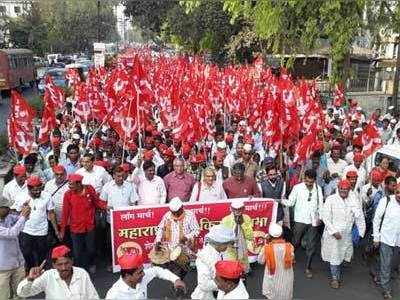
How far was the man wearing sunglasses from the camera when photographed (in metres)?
7.50

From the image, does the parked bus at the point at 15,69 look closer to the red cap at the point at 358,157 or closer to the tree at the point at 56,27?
the tree at the point at 56,27

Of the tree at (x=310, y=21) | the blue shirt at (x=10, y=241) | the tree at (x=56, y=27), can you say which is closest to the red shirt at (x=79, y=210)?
the blue shirt at (x=10, y=241)

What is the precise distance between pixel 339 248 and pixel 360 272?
89 cm

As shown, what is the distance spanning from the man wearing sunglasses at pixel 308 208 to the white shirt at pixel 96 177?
258cm

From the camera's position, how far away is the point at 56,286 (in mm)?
4570

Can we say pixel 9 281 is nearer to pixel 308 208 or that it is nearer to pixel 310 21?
pixel 308 208

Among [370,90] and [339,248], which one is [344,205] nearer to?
[339,248]

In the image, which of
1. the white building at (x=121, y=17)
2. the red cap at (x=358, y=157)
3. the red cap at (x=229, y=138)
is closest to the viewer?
the red cap at (x=358, y=157)

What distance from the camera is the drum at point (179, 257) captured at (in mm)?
6215

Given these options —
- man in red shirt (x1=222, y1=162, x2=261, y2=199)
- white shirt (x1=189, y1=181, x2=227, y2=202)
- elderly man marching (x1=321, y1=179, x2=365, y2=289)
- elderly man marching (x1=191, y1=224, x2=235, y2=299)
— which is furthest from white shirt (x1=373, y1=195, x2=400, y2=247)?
elderly man marching (x1=191, y1=224, x2=235, y2=299)

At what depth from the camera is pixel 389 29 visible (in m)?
18.4

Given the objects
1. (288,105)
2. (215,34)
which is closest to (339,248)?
(288,105)

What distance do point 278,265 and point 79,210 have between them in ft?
9.01

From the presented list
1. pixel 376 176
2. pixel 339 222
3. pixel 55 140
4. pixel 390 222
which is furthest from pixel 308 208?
pixel 55 140
